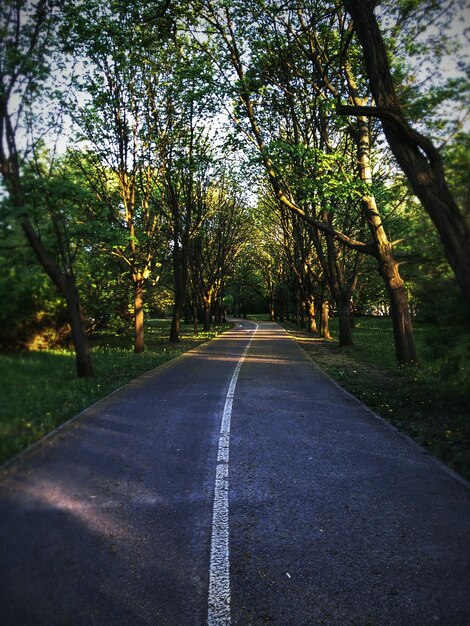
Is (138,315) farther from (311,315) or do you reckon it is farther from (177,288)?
(311,315)

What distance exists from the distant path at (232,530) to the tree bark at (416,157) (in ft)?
9.27

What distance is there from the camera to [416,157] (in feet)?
17.9

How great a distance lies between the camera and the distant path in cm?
258

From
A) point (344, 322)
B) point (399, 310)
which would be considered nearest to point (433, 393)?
point (399, 310)

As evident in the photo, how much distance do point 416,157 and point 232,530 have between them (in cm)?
523

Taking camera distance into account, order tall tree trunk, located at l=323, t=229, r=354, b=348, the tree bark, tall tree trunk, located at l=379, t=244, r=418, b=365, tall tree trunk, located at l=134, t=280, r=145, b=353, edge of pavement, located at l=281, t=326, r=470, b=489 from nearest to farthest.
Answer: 1. edge of pavement, located at l=281, t=326, r=470, b=489
2. the tree bark
3. tall tree trunk, located at l=379, t=244, r=418, b=365
4. tall tree trunk, located at l=134, t=280, r=145, b=353
5. tall tree trunk, located at l=323, t=229, r=354, b=348

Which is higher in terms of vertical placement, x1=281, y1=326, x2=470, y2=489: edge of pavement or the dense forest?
the dense forest

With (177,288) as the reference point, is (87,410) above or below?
below

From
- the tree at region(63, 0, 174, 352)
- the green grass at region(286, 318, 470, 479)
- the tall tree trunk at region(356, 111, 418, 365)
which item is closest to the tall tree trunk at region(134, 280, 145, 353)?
the tree at region(63, 0, 174, 352)

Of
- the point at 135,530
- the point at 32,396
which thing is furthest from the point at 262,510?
the point at 32,396

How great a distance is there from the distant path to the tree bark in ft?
9.27

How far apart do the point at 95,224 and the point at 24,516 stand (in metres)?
4.91

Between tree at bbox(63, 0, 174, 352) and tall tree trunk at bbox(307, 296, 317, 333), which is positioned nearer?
tree at bbox(63, 0, 174, 352)

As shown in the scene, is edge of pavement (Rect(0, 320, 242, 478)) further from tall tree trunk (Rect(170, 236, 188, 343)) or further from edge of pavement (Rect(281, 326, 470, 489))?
tall tree trunk (Rect(170, 236, 188, 343))
